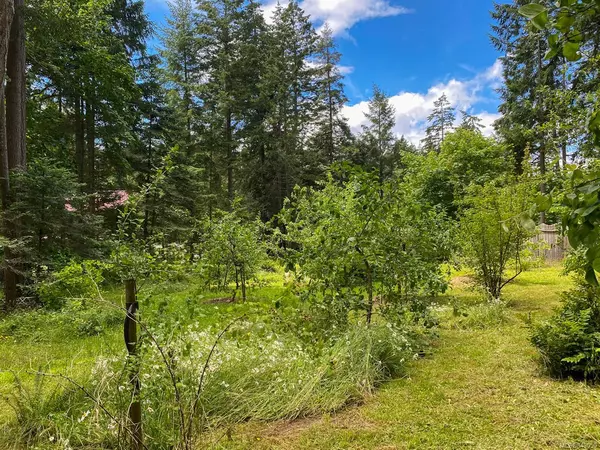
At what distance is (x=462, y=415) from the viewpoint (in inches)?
106

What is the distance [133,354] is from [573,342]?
352 centimetres

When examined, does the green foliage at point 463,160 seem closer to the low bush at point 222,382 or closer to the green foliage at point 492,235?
the green foliage at point 492,235

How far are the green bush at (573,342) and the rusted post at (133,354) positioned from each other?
3.22m

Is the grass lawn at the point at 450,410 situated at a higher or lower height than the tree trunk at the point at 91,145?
lower

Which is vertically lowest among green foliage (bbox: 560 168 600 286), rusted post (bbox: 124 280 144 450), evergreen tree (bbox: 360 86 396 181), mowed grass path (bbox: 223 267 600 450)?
mowed grass path (bbox: 223 267 600 450)

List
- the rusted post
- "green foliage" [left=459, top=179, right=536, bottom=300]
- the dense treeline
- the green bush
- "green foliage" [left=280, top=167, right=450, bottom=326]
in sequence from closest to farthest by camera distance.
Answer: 1. the rusted post
2. the green bush
3. "green foliage" [left=280, top=167, right=450, bottom=326]
4. "green foliage" [left=459, top=179, right=536, bottom=300]
5. the dense treeline

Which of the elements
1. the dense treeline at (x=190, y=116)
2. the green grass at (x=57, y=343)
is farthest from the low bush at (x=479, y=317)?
the green grass at (x=57, y=343)

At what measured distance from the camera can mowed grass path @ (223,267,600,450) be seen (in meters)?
2.35

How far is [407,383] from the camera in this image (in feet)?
10.9

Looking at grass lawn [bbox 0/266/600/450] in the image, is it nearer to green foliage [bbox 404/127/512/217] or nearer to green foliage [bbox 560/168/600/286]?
green foliage [bbox 560/168/600/286]

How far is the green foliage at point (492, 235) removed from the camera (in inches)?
248

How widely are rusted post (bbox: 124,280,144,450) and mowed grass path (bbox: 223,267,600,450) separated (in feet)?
1.95

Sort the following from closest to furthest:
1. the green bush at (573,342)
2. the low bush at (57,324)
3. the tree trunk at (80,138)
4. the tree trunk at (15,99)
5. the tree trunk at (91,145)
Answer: the green bush at (573,342) < the low bush at (57,324) < the tree trunk at (15,99) < the tree trunk at (80,138) < the tree trunk at (91,145)

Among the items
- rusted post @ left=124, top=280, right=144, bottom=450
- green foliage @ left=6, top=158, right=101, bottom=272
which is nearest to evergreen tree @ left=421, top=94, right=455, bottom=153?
green foliage @ left=6, top=158, right=101, bottom=272
